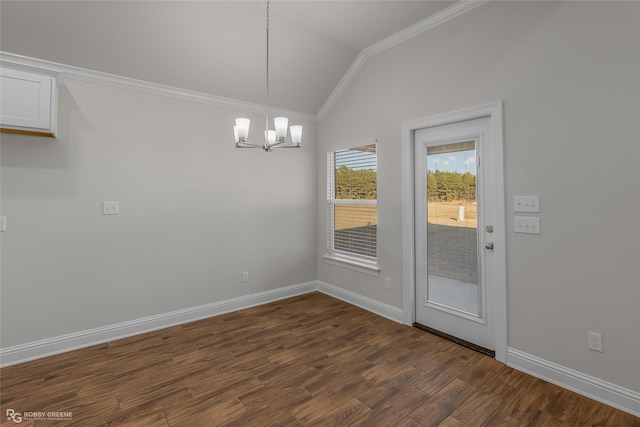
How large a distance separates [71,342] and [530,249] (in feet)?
13.5

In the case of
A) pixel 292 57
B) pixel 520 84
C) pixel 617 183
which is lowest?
pixel 617 183

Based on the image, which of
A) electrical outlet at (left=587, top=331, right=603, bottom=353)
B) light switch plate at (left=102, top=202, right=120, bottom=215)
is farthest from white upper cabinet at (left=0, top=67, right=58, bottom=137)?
electrical outlet at (left=587, top=331, right=603, bottom=353)

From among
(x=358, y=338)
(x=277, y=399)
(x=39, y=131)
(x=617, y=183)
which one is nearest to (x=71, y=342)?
(x=39, y=131)

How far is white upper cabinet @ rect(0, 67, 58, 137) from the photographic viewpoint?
7.40 feet

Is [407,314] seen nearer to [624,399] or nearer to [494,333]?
[494,333]

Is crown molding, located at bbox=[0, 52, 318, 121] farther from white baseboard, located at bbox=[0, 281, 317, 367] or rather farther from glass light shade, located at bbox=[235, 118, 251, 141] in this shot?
white baseboard, located at bbox=[0, 281, 317, 367]

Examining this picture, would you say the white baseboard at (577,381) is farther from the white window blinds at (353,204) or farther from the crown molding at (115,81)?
the crown molding at (115,81)

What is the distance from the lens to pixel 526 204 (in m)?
2.35

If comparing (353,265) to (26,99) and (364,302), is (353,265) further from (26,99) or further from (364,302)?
(26,99)

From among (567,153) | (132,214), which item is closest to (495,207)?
(567,153)

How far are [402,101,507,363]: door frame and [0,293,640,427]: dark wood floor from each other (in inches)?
10.9

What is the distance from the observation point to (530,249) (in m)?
2.35

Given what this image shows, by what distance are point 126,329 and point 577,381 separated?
391 centimetres

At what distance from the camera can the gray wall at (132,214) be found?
2.61m
